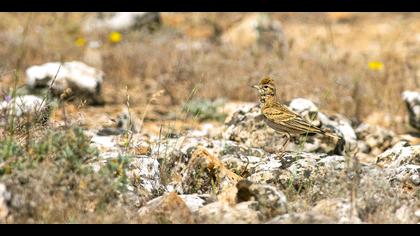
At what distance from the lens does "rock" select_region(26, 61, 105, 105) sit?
10555 millimetres

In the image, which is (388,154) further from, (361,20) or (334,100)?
(361,20)

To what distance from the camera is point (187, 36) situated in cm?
1577

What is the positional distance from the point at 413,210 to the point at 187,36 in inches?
438

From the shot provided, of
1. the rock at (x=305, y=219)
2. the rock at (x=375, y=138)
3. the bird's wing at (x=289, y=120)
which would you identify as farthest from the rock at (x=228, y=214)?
the rock at (x=375, y=138)

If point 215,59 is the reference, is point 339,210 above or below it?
below

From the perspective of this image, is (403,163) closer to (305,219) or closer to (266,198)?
(266,198)

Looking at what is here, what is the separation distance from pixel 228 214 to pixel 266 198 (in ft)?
1.23

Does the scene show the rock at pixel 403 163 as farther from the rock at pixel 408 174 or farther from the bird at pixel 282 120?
the bird at pixel 282 120

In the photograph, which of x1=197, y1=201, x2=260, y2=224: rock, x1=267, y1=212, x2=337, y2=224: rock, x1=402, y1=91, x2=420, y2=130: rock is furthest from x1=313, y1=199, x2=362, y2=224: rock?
x1=402, y1=91, x2=420, y2=130: rock

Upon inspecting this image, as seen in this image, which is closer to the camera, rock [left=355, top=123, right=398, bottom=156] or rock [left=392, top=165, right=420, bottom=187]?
rock [left=392, top=165, right=420, bottom=187]

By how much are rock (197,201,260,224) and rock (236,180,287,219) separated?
0.23ft

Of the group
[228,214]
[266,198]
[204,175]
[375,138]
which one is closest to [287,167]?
[204,175]

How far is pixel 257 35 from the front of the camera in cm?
1500

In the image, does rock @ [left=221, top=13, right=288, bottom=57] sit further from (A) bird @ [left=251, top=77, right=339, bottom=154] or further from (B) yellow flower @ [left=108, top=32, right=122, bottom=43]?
(A) bird @ [left=251, top=77, right=339, bottom=154]
